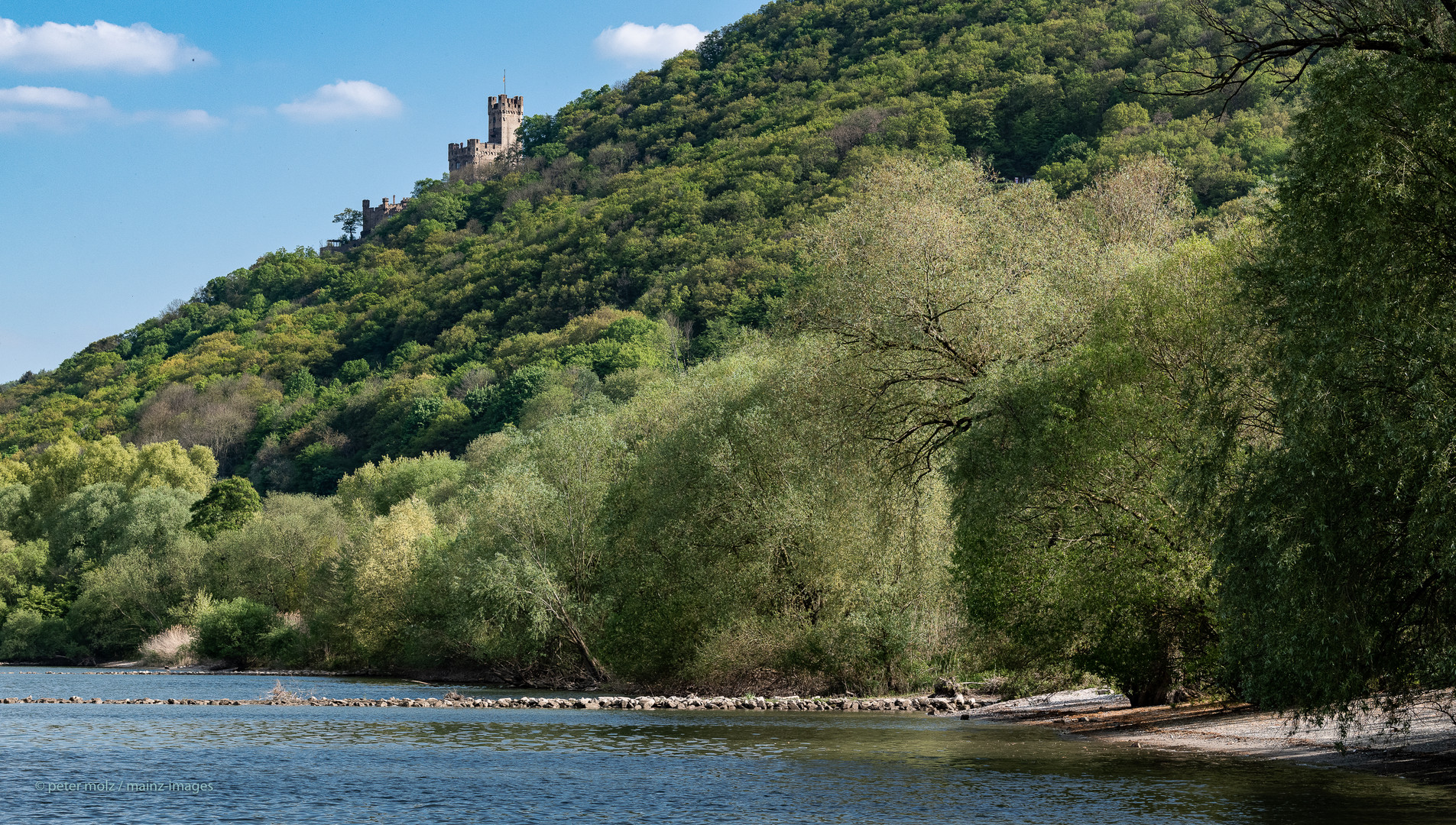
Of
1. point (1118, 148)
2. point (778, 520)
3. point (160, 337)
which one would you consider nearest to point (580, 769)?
point (778, 520)

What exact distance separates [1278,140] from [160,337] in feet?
469

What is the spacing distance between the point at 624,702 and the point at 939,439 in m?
15.9

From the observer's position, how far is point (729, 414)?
43094mm

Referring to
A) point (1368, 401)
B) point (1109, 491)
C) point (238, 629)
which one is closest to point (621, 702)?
point (1109, 491)

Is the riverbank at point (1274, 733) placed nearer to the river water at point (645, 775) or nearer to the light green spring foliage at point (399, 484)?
the river water at point (645, 775)

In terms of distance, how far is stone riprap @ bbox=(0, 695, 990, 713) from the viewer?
39406 mm

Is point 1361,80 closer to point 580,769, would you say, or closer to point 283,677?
point 580,769

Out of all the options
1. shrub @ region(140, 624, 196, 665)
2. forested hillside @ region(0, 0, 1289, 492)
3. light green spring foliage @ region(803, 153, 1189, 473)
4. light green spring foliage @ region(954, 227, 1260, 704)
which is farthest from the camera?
forested hillside @ region(0, 0, 1289, 492)

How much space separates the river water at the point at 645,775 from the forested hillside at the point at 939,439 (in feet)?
6.75

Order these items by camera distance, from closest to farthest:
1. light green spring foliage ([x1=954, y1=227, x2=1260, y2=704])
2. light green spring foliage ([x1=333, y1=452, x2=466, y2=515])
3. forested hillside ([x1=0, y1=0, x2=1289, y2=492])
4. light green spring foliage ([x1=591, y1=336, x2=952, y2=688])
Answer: light green spring foliage ([x1=954, y1=227, x2=1260, y2=704])
light green spring foliage ([x1=591, y1=336, x2=952, y2=688])
light green spring foliage ([x1=333, y1=452, x2=466, y2=515])
forested hillside ([x1=0, y1=0, x2=1289, y2=492])

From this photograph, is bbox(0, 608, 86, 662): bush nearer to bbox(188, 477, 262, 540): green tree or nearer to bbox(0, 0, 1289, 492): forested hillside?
bbox(188, 477, 262, 540): green tree

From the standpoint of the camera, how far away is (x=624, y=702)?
41906 mm

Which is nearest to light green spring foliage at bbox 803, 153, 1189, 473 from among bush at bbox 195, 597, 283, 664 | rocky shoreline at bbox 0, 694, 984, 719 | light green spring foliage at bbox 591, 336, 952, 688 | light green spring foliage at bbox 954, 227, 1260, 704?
light green spring foliage at bbox 954, 227, 1260, 704

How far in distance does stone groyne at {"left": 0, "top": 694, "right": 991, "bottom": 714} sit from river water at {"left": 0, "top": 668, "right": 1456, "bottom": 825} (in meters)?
2.93
